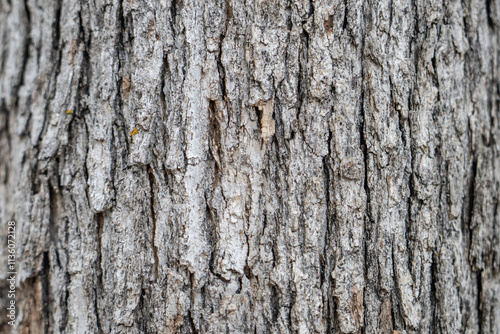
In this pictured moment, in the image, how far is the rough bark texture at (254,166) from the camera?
3.51 ft

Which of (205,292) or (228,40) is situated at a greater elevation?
(228,40)

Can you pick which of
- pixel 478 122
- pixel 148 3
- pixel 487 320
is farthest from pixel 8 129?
pixel 487 320

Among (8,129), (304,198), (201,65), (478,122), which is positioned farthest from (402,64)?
(8,129)

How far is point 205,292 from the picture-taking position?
1.09 meters

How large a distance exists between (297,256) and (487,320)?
2.57 ft

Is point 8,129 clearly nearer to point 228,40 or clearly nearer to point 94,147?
point 94,147

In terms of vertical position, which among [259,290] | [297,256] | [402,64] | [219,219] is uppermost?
[402,64]

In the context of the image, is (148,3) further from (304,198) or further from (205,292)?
(205,292)

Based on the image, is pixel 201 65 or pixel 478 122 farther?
pixel 478 122

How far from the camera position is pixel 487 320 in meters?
1.20

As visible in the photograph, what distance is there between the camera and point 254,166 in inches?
42.6

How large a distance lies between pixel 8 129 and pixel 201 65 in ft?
2.61

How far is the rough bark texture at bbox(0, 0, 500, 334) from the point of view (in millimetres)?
1070

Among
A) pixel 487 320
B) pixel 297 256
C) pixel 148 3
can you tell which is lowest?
pixel 487 320
